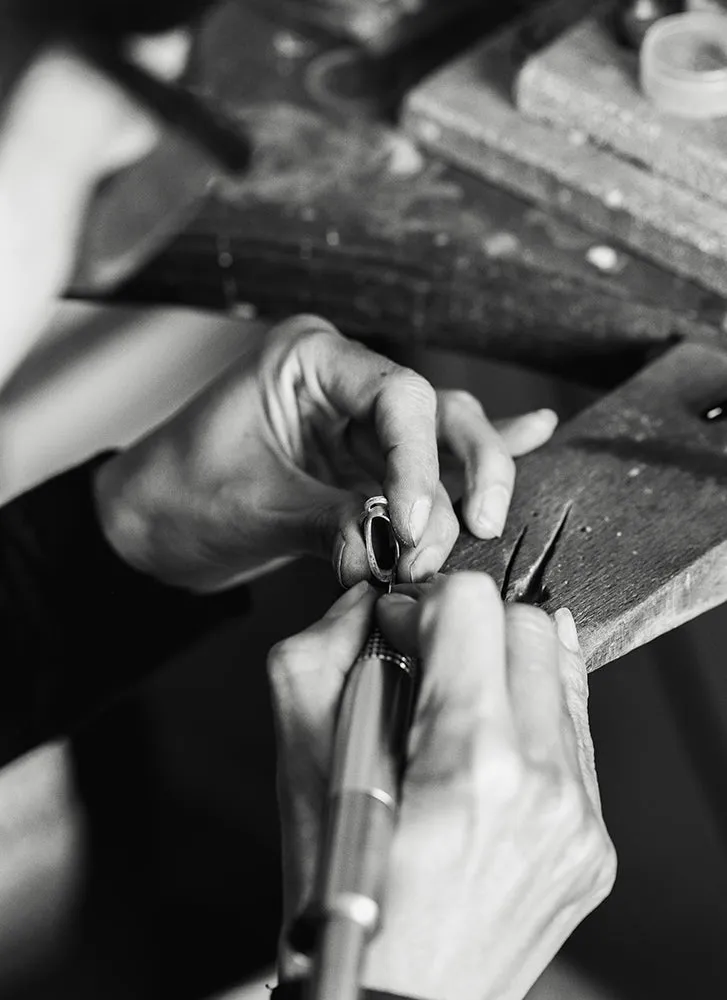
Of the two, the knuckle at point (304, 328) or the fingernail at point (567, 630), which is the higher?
the knuckle at point (304, 328)

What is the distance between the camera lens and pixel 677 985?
0.73 metres

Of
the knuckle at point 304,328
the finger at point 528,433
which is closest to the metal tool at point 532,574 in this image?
the finger at point 528,433

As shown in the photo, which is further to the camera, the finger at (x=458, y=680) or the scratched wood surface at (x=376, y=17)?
the scratched wood surface at (x=376, y=17)

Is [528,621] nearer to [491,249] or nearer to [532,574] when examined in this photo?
[532,574]

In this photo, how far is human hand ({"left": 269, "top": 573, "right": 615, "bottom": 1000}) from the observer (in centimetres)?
57

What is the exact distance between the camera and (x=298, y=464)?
0.99 meters

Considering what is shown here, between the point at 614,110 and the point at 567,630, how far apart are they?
0.62m

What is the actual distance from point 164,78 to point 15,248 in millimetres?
269

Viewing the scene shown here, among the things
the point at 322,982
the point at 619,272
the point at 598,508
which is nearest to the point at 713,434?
the point at 598,508

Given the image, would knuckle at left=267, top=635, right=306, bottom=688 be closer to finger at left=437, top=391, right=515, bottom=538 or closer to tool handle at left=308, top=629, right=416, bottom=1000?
tool handle at left=308, top=629, right=416, bottom=1000

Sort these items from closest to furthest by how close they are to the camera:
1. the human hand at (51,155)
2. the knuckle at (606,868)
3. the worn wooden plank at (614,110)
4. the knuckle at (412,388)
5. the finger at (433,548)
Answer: the knuckle at (606,868) → the finger at (433,548) → the knuckle at (412,388) → the worn wooden plank at (614,110) → the human hand at (51,155)

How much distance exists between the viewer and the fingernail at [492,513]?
0.79m

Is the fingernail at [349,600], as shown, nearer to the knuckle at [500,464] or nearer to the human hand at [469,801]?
the human hand at [469,801]

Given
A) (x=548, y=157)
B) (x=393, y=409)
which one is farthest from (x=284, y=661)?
(x=548, y=157)
